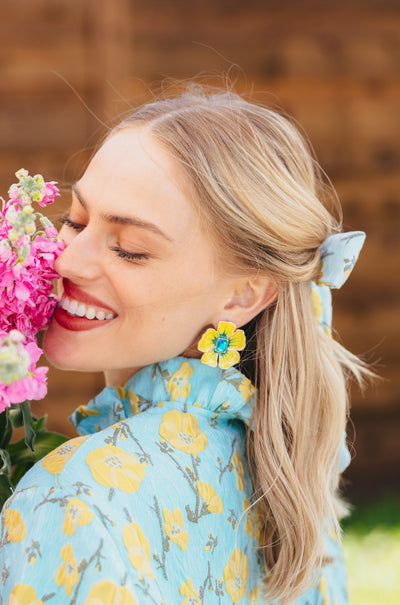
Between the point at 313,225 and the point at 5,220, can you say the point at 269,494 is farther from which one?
the point at 5,220

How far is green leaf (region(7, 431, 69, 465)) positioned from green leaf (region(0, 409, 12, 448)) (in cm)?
4

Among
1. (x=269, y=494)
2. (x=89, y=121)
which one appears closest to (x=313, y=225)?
(x=269, y=494)

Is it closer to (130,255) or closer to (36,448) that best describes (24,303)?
(130,255)

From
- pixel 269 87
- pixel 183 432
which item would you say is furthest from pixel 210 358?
pixel 269 87

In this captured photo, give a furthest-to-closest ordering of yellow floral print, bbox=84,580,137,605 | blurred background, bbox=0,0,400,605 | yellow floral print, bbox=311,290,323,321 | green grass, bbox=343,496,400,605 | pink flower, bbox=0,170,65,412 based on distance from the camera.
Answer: blurred background, bbox=0,0,400,605 < green grass, bbox=343,496,400,605 < yellow floral print, bbox=311,290,323,321 < yellow floral print, bbox=84,580,137,605 < pink flower, bbox=0,170,65,412

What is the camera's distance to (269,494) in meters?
1.41

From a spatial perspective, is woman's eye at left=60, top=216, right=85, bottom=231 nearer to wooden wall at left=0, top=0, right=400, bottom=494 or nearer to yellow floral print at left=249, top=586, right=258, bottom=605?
yellow floral print at left=249, top=586, right=258, bottom=605

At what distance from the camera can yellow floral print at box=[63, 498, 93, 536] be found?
3.49 feet

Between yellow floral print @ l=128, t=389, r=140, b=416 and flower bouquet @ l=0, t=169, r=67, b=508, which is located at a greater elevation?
flower bouquet @ l=0, t=169, r=67, b=508

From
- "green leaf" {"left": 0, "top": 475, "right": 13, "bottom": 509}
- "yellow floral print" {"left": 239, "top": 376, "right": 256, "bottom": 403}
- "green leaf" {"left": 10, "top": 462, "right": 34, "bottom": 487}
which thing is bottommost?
"green leaf" {"left": 10, "top": 462, "right": 34, "bottom": 487}

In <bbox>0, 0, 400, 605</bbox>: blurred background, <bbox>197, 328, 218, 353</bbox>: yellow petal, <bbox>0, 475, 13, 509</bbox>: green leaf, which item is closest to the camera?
<bbox>0, 475, 13, 509</bbox>: green leaf

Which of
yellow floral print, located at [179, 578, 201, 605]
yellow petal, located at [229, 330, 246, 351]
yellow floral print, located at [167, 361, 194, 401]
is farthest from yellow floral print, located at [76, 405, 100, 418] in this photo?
yellow floral print, located at [179, 578, 201, 605]

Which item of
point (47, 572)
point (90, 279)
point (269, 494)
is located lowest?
point (269, 494)

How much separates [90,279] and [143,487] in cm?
35
